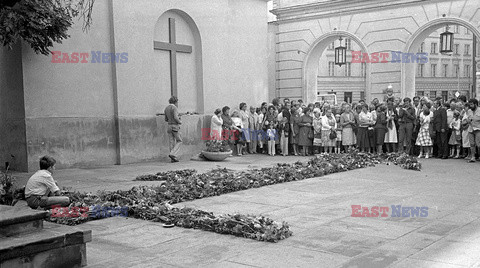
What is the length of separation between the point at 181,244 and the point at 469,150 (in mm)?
12864

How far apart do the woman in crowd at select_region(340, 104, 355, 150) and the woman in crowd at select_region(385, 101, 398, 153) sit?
121cm

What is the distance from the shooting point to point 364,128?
17.2 metres

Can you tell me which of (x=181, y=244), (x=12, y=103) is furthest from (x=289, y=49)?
(x=181, y=244)

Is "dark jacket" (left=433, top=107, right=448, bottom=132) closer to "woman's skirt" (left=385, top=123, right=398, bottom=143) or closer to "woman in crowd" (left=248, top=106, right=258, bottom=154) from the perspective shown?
"woman's skirt" (left=385, top=123, right=398, bottom=143)

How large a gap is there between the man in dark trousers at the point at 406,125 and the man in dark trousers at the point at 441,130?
766 millimetres

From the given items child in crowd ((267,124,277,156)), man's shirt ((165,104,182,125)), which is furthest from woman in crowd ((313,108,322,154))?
man's shirt ((165,104,182,125))

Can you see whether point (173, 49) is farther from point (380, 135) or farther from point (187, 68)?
point (380, 135)

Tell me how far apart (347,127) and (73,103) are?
9.36 m

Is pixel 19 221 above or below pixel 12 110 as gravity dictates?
below

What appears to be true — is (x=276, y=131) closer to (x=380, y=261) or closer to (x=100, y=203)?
(x=100, y=203)

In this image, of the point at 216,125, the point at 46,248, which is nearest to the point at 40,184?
the point at 46,248

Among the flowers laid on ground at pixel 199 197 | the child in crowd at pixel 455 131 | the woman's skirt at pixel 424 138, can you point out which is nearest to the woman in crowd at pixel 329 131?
the woman's skirt at pixel 424 138

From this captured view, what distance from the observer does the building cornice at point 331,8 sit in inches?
886

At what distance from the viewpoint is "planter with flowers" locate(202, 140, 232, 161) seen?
1566cm
